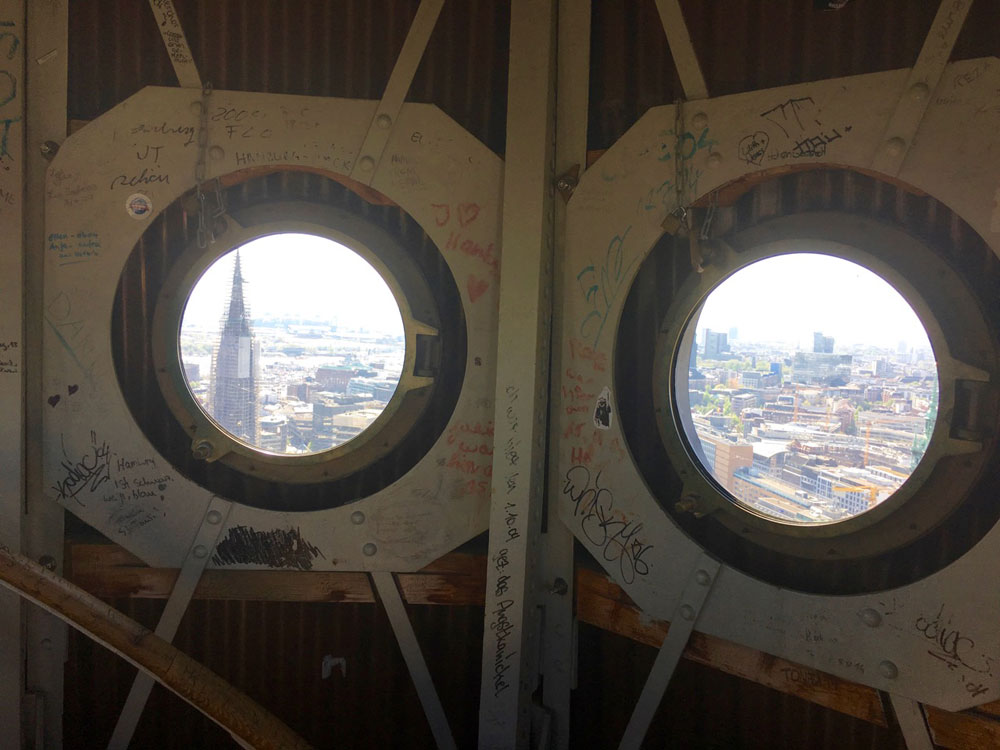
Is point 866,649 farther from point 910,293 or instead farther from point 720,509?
point 910,293

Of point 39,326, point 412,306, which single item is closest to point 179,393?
point 39,326

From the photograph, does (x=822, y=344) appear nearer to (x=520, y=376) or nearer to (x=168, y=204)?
(x=520, y=376)

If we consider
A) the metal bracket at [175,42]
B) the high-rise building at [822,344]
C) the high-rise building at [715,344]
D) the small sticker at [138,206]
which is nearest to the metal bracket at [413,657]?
the high-rise building at [715,344]

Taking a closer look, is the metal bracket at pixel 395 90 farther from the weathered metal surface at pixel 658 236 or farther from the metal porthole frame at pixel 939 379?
the metal porthole frame at pixel 939 379

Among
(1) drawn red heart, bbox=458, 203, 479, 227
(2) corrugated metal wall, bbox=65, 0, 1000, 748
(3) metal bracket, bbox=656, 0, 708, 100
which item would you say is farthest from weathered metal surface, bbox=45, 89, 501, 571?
(3) metal bracket, bbox=656, 0, 708, 100

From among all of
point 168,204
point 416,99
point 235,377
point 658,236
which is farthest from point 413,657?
point 416,99
